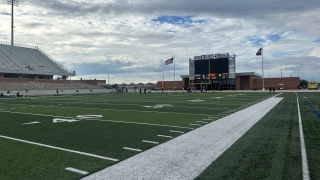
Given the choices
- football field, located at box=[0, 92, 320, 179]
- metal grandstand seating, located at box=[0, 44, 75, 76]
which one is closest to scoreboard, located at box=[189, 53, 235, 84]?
metal grandstand seating, located at box=[0, 44, 75, 76]

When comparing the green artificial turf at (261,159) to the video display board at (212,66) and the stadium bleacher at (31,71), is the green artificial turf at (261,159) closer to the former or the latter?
the stadium bleacher at (31,71)

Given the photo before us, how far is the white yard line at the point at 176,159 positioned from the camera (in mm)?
4090

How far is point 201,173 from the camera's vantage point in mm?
4125

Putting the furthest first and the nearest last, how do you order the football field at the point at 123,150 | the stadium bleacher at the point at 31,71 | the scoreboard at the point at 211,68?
the scoreboard at the point at 211,68, the stadium bleacher at the point at 31,71, the football field at the point at 123,150

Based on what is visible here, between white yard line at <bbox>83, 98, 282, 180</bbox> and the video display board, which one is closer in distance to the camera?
white yard line at <bbox>83, 98, 282, 180</bbox>

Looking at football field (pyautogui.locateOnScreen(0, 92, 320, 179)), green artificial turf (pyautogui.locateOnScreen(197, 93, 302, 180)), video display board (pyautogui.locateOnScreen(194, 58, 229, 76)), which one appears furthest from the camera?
video display board (pyautogui.locateOnScreen(194, 58, 229, 76))

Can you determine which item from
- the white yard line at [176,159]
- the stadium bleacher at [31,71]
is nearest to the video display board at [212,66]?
the stadium bleacher at [31,71]

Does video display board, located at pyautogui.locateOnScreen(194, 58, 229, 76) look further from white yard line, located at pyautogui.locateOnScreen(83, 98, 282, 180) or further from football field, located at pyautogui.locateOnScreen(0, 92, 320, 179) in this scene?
white yard line, located at pyautogui.locateOnScreen(83, 98, 282, 180)

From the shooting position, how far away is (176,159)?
4898 millimetres

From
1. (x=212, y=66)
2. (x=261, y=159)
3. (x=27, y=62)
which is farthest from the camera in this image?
(x=27, y=62)

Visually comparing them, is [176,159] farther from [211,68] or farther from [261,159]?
[211,68]

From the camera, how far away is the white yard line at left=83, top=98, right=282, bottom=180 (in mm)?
4090

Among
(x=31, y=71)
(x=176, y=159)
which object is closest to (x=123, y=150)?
(x=176, y=159)

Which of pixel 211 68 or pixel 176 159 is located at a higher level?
pixel 211 68
